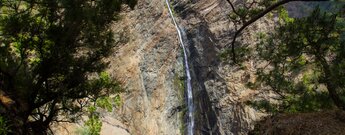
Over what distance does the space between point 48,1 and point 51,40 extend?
86 cm

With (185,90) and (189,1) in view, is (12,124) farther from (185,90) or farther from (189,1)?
(189,1)

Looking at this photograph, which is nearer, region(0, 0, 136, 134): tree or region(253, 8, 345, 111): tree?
region(0, 0, 136, 134): tree

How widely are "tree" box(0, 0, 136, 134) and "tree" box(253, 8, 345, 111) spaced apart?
4892 mm

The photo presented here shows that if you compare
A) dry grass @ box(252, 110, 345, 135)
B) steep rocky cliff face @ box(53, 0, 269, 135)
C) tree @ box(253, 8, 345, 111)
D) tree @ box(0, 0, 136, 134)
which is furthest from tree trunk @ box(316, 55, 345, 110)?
steep rocky cliff face @ box(53, 0, 269, 135)

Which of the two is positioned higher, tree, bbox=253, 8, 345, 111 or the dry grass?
tree, bbox=253, 8, 345, 111

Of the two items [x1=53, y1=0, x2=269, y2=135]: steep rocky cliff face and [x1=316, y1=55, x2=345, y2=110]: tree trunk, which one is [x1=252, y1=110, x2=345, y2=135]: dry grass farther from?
[x1=53, y1=0, x2=269, y2=135]: steep rocky cliff face

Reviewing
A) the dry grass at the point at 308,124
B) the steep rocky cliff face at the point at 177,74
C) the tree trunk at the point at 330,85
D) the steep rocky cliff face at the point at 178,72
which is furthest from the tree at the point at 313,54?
the steep rocky cliff face at the point at 178,72

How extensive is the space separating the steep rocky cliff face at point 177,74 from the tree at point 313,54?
6.34m

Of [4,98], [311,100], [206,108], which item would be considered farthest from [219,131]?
[4,98]

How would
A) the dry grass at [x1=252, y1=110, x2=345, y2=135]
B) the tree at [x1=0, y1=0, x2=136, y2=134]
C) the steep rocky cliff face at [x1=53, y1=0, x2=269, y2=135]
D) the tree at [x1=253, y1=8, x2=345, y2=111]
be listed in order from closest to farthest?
the tree at [x1=0, y1=0, x2=136, y2=134]
the dry grass at [x1=252, y1=110, x2=345, y2=135]
the tree at [x1=253, y1=8, x2=345, y2=111]
the steep rocky cliff face at [x1=53, y1=0, x2=269, y2=135]

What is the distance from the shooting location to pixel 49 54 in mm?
6699

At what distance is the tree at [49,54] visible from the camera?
6.04m

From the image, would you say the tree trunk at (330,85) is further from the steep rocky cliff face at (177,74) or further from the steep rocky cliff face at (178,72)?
the steep rocky cliff face at (178,72)

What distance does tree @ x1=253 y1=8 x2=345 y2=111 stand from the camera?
30.1 ft
